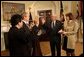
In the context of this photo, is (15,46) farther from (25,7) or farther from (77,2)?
(77,2)

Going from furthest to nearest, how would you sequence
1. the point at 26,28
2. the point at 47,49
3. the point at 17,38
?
the point at 47,49
the point at 26,28
the point at 17,38

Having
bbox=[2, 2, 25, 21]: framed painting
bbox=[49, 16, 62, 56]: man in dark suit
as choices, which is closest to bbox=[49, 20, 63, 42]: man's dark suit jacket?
bbox=[49, 16, 62, 56]: man in dark suit

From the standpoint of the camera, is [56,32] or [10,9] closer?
[10,9]

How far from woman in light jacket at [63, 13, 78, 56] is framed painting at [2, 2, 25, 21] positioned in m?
0.49

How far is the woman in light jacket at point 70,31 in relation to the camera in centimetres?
203

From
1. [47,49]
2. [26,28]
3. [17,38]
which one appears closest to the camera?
[17,38]

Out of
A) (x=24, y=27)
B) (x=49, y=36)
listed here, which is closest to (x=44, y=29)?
(x=49, y=36)

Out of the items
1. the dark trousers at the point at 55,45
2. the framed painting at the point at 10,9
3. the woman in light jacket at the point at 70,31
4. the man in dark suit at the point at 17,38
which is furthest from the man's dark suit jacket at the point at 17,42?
the woman in light jacket at the point at 70,31

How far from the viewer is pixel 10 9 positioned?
1875 millimetres

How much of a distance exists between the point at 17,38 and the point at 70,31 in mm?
Result: 599

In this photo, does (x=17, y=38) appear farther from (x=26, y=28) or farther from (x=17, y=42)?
(x=26, y=28)

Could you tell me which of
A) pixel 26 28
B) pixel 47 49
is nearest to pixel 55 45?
pixel 47 49

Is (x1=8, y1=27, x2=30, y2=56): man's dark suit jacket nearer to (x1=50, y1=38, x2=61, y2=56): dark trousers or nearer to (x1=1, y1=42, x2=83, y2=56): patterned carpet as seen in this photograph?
(x1=1, y1=42, x2=83, y2=56): patterned carpet

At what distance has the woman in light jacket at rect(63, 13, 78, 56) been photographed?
203cm
